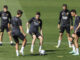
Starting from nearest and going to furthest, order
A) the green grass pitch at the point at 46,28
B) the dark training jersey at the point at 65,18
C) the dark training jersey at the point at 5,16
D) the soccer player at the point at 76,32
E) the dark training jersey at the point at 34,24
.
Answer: the green grass pitch at the point at 46,28 → the soccer player at the point at 76,32 → the dark training jersey at the point at 34,24 → the dark training jersey at the point at 65,18 → the dark training jersey at the point at 5,16

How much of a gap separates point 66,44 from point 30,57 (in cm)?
400

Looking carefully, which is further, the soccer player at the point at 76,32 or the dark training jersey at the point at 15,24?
the soccer player at the point at 76,32

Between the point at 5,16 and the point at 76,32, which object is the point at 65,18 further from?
the point at 5,16

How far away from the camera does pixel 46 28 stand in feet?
86.6

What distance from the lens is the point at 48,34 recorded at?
24.6 metres

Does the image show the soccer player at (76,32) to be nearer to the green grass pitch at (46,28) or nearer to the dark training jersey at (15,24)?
the green grass pitch at (46,28)

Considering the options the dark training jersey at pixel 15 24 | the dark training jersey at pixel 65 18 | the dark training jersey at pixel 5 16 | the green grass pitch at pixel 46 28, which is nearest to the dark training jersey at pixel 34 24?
the dark training jersey at pixel 15 24

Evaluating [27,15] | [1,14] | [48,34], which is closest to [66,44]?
[48,34]

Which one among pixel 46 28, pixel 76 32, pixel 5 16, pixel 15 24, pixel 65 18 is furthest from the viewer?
pixel 46 28

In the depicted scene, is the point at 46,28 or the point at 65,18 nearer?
the point at 65,18

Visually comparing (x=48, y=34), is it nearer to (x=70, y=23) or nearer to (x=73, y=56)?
(x=70, y=23)

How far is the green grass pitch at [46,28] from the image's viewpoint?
747 inches

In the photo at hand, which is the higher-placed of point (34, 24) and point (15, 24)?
point (15, 24)

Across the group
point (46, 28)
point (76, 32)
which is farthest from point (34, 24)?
point (46, 28)
